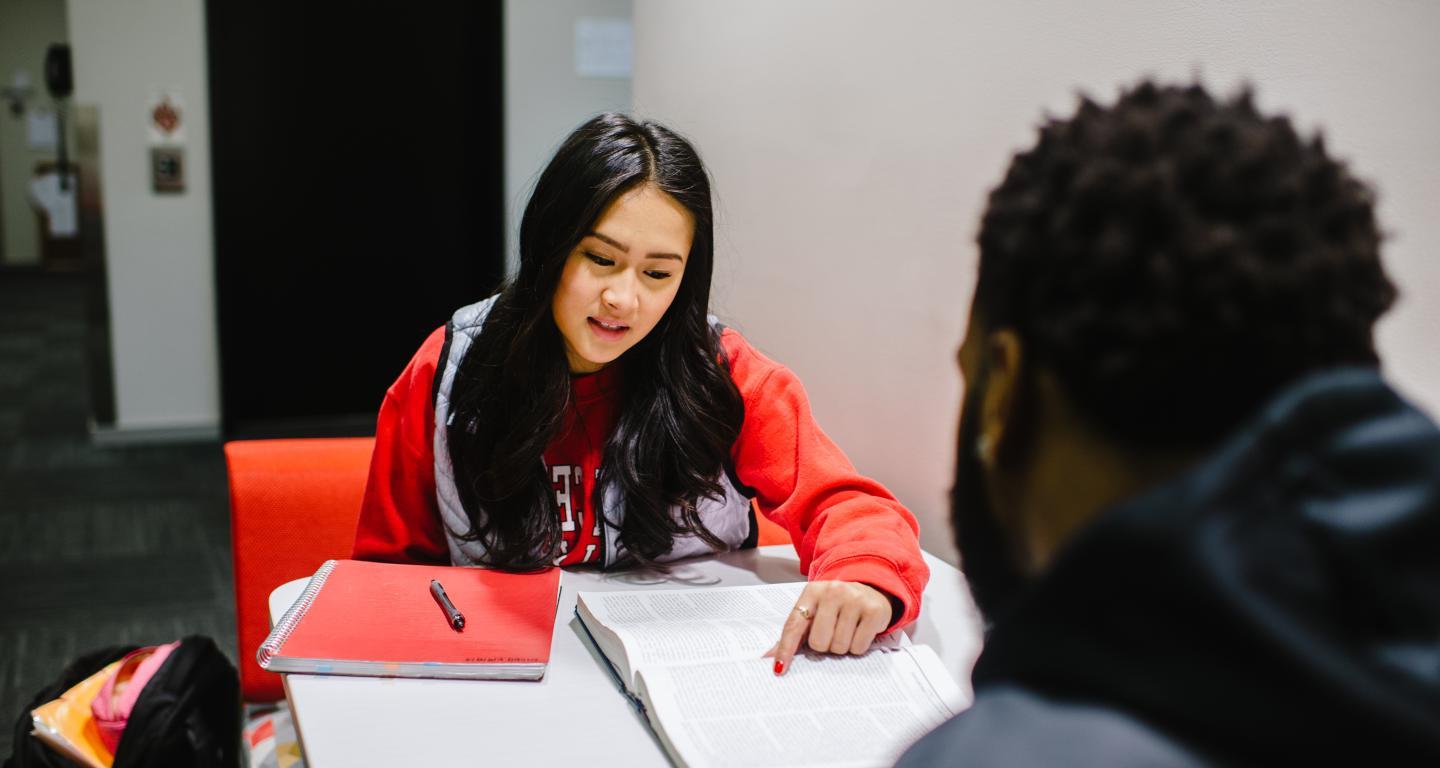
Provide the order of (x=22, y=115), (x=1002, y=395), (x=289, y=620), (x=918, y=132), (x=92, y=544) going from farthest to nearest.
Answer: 1. (x=22, y=115)
2. (x=92, y=544)
3. (x=918, y=132)
4. (x=289, y=620)
5. (x=1002, y=395)

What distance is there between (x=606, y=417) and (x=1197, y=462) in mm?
1112

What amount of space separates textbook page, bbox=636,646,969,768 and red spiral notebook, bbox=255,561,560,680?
17 cm

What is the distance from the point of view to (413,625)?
117 cm

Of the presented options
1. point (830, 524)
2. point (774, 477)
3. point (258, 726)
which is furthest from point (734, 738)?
point (258, 726)

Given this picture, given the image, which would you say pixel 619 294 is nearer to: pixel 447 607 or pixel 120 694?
pixel 447 607

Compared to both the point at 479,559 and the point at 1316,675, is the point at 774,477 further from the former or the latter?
the point at 1316,675

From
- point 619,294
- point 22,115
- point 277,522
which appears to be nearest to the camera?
point 619,294

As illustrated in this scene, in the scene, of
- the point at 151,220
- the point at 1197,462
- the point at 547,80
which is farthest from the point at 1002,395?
the point at 151,220

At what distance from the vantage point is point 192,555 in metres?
3.14

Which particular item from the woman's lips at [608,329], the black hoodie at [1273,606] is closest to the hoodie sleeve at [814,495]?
the woman's lips at [608,329]

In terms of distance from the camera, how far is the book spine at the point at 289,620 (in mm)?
1088

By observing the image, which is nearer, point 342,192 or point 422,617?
point 422,617

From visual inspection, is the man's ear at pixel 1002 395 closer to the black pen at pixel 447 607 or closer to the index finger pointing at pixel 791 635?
the index finger pointing at pixel 791 635

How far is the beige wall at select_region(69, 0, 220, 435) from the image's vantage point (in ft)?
12.8
